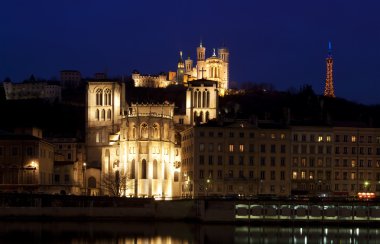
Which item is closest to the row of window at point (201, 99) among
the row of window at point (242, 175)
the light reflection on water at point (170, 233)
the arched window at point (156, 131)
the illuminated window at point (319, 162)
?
the arched window at point (156, 131)

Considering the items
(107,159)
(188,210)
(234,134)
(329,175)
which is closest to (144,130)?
(107,159)

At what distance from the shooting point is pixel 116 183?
128 m

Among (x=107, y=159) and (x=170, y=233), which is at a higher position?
(x=107, y=159)

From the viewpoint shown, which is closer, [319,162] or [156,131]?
[319,162]

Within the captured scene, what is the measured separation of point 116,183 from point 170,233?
45.9 m

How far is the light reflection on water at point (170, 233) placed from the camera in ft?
247

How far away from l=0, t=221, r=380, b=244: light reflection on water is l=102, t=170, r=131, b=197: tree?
3109 centimetres

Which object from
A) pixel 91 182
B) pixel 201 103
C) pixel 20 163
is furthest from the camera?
pixel 201 103

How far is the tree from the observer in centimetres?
12739

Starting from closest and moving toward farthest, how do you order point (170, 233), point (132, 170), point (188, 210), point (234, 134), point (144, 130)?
point (170, 233), point (188, 210), point (234, 134), point (132, 170), point (144, 130)

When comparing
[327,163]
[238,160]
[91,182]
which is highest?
[238,160]

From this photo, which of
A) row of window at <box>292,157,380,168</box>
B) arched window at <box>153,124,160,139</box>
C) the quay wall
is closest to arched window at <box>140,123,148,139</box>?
arched window at <box>153,124,160,139</box>

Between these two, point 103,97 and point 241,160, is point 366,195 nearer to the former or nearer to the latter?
point 241,160

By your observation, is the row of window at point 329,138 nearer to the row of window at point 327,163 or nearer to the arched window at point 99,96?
the row of window at point 327,163
